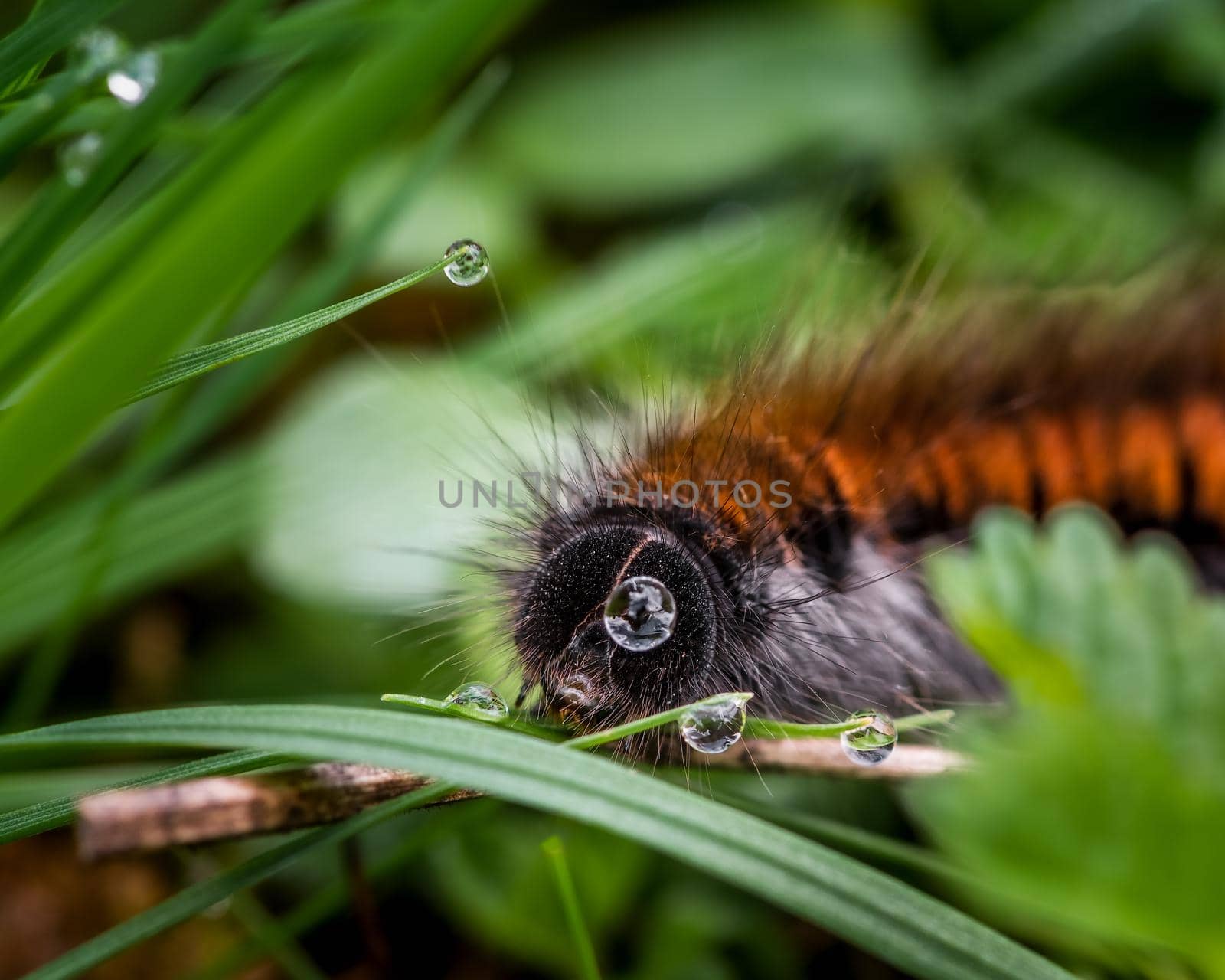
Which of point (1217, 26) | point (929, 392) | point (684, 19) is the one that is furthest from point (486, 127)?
point (1217, 26)

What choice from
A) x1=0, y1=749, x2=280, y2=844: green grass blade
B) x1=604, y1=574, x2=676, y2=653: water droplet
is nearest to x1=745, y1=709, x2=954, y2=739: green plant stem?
x1=604, y1=574, x2=676, y2=653: water droplet

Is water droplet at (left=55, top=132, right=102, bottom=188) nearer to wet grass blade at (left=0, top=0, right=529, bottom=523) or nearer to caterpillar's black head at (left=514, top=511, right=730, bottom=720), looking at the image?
wet grass blade at (left=0, top=0, right=529, bottom=523)

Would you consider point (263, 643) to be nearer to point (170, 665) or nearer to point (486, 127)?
point (170, 665)

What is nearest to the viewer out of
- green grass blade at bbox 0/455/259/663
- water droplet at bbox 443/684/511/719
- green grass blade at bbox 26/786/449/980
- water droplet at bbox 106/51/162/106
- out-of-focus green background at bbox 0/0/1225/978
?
green grass blade at bbox 26/786/449/980

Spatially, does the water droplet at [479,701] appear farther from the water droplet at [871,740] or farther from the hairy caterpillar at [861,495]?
the water droplet at [871,740]

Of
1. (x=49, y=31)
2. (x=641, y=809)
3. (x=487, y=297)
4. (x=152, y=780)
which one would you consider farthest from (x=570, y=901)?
(x=487, y=297)
